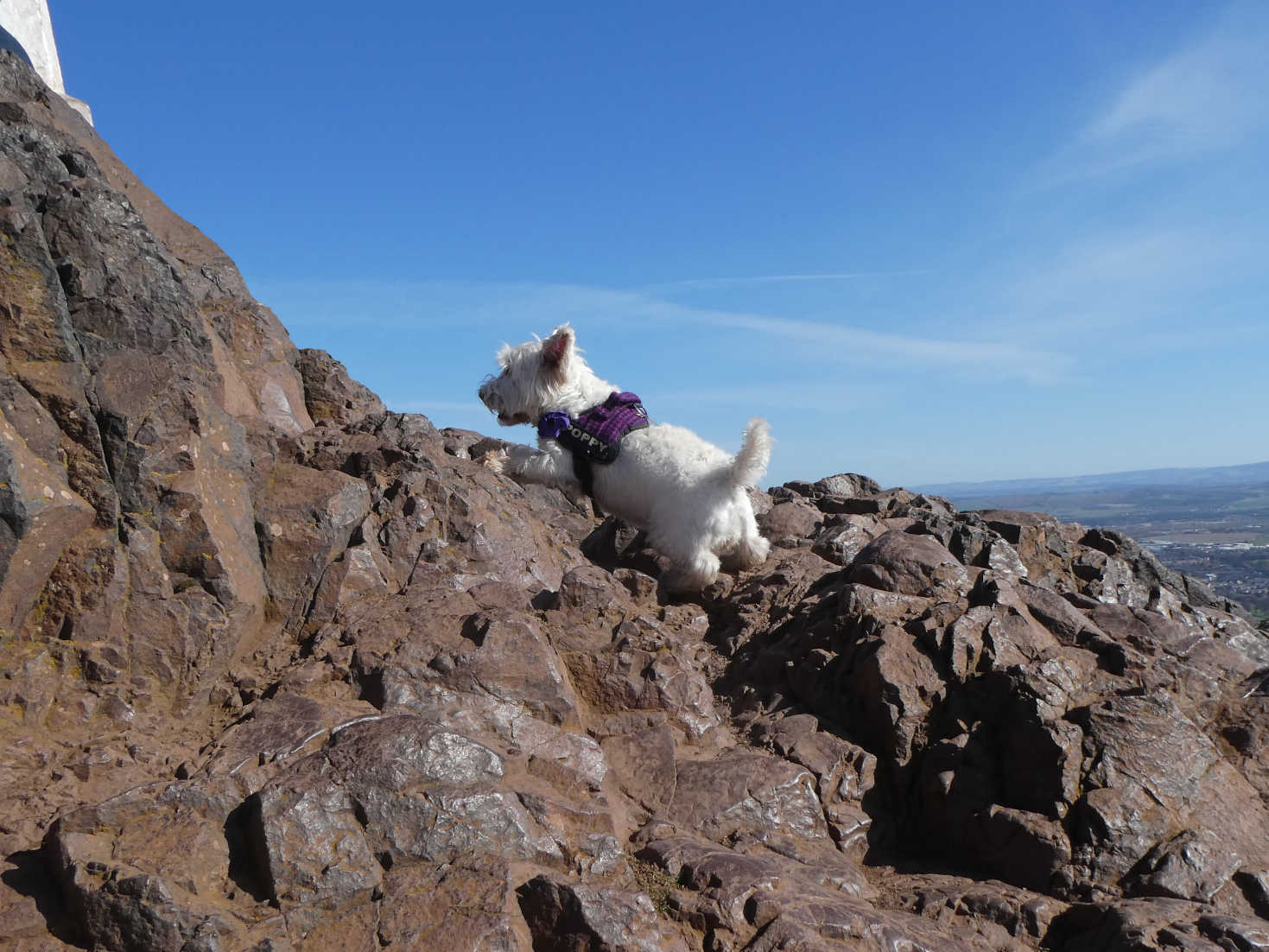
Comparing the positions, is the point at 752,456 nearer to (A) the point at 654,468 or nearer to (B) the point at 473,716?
(A) the point at 654,468

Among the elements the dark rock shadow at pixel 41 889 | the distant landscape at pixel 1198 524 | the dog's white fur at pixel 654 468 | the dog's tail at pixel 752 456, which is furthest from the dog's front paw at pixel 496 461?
the distant landscape at pixel 1198 524

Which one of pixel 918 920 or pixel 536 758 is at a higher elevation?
pixel 536 758

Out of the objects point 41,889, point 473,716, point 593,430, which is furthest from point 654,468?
point 41,889

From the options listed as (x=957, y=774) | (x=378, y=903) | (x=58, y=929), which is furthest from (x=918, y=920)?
(x=58, y=929)

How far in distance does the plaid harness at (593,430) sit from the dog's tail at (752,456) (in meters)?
1.26

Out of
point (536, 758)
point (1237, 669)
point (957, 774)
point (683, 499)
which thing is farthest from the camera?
point (683, 499)

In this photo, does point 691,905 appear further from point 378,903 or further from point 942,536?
point 942,536

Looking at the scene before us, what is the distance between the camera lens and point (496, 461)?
885cm

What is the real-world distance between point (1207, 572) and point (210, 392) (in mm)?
50277

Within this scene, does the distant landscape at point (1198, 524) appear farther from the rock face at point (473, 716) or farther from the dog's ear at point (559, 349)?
the dog's ear at point (559, 349)

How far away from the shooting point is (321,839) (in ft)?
13.3

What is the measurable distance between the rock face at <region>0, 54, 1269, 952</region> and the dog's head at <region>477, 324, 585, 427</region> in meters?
1.73

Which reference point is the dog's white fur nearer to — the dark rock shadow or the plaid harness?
the plaid harness

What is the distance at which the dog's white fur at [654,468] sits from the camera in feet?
26.4
